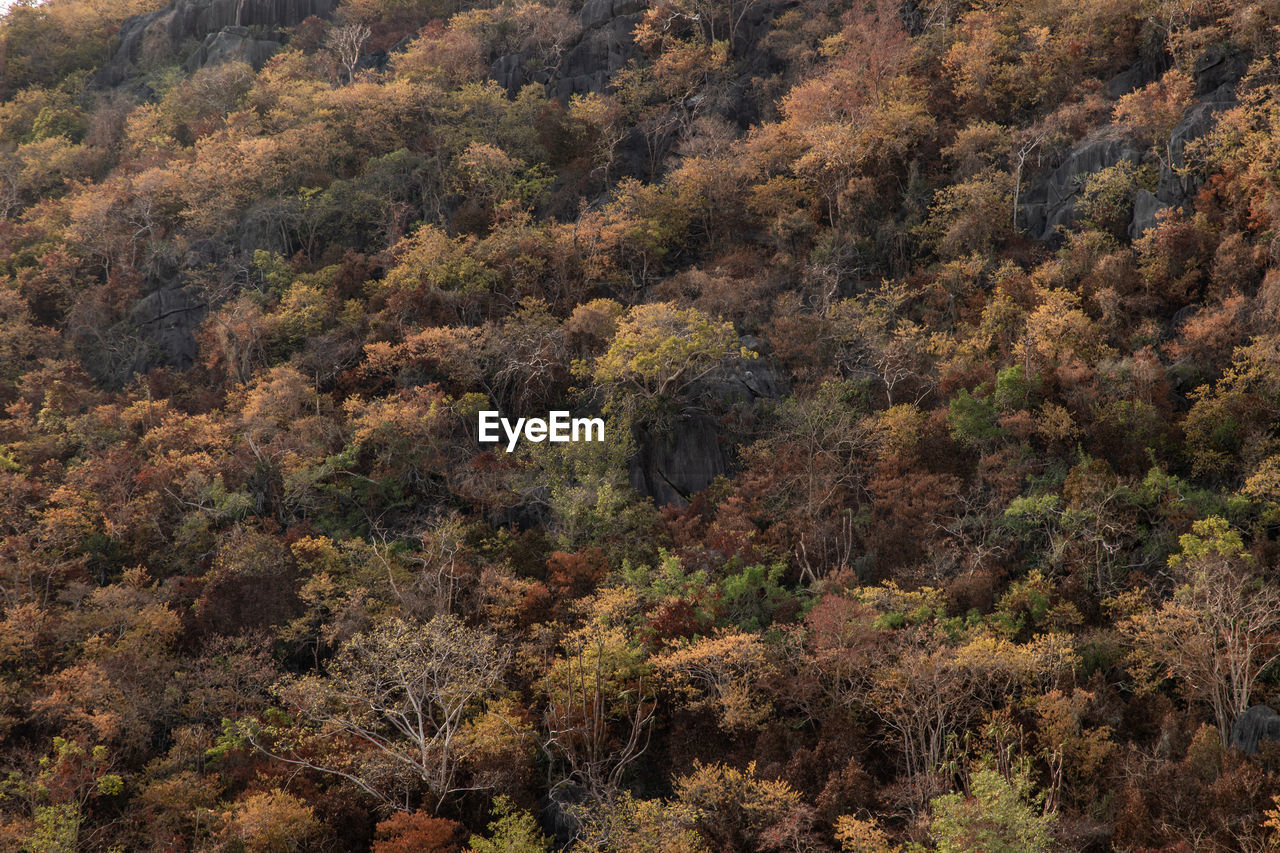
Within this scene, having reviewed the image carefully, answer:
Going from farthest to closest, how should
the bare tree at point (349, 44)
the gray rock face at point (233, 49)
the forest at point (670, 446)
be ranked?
1. the gray rock face at point (233, 49)
2. the bare tree at point (349, 44)
3. the forest at point (670, 446)

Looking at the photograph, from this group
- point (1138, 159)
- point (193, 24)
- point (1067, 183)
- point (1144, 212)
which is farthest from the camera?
point (193, 24)

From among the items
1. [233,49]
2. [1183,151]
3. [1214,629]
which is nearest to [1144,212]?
[1183,151]

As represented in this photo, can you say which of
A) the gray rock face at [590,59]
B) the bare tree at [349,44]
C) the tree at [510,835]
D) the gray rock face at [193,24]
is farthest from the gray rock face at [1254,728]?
the gray rock face at [193,24]

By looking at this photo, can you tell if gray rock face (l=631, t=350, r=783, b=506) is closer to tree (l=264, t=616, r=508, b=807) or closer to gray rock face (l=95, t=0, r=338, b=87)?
tree (l=264, t=616, r=508, b=807)

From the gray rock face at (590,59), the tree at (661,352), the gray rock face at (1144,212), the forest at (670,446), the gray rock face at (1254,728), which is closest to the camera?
the gray rock face at (1254,728)

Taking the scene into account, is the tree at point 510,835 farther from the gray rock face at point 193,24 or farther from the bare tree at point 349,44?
the gray rock face at point 193,24

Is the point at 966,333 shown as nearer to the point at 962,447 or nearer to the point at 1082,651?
the point at 962,447

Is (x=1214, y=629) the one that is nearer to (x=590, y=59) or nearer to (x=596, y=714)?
(x=596, y=714)

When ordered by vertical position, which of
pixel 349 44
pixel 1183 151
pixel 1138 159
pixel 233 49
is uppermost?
pixel 233 49

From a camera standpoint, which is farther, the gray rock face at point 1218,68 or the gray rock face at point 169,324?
the gray rock face at point 169,324
